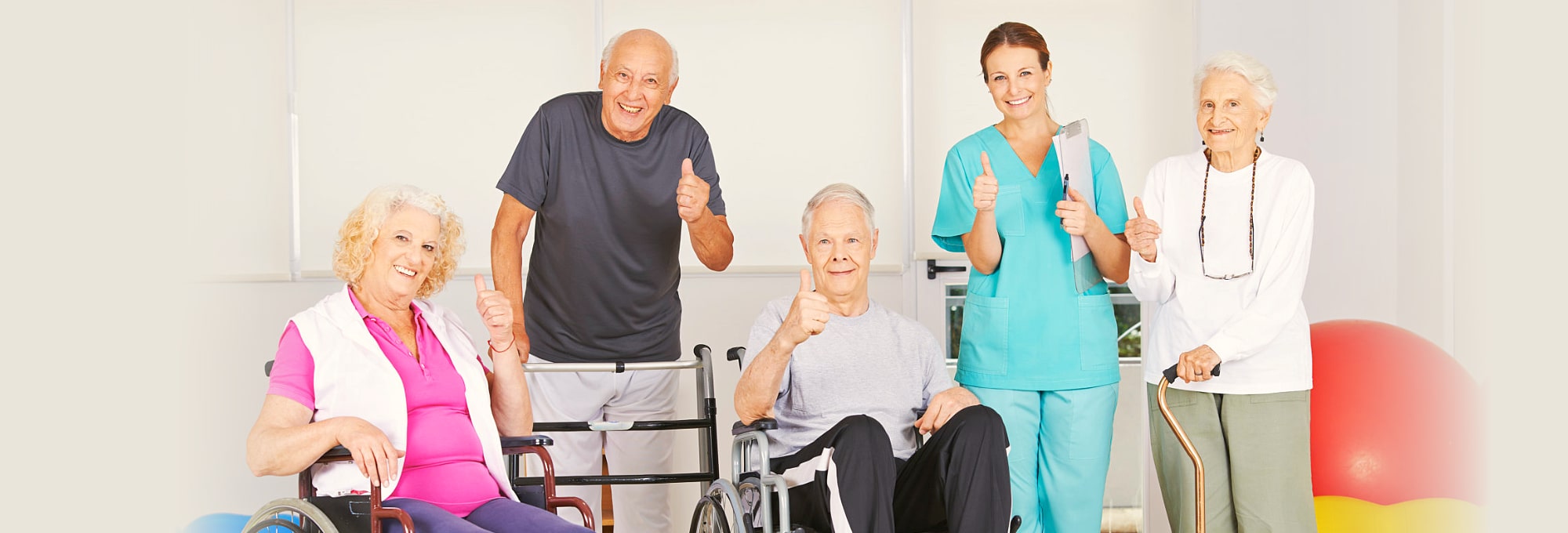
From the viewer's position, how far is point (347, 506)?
6.81 feet

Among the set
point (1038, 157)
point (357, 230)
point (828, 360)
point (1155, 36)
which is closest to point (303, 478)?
point (357, 230)

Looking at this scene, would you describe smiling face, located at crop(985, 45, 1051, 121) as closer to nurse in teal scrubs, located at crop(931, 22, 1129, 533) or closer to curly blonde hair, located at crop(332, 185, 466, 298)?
nurse in teal scrubs, located at crop(931, 22, 1129, 533)

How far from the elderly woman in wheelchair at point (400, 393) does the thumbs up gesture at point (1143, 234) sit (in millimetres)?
1319

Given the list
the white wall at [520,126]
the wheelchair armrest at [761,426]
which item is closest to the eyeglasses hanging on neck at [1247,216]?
the wheelchair armrest at [761,426]

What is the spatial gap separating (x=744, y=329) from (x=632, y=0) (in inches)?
46.3

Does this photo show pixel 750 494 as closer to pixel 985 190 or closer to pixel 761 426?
pixel 761 426

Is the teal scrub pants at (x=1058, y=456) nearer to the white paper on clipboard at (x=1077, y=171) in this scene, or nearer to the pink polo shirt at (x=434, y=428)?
the white paper on clipboard at (x=1077, y=171)

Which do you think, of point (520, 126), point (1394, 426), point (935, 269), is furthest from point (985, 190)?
point (520, 126)

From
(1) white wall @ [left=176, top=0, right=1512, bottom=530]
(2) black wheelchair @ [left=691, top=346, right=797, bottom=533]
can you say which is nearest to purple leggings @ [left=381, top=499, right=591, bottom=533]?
(2) black wheelchair @ [left=691, top=346, right=797, bottom=533]

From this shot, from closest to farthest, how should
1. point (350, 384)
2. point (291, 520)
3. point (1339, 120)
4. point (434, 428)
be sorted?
1. point (291, 520)
2. point (350, 384)
3. point (434, 428)
4. point (1339, 120)

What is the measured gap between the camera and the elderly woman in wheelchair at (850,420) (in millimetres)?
2156

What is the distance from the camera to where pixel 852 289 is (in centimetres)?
246

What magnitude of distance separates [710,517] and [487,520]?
46 cm

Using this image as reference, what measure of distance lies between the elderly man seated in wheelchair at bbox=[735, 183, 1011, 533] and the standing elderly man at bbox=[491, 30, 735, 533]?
0.50 m
